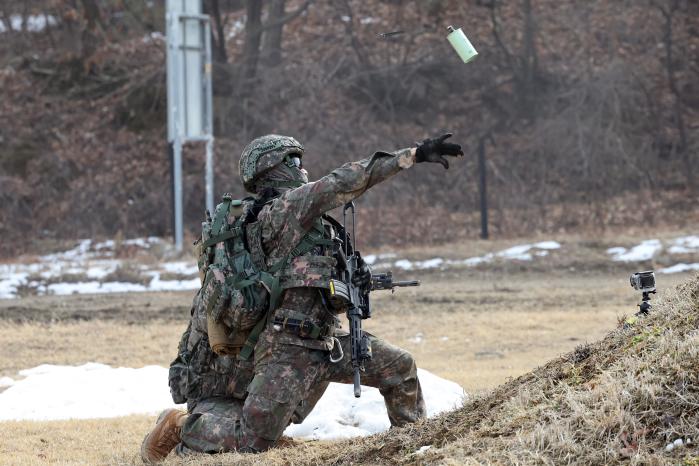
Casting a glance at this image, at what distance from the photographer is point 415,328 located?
12367 millimetres

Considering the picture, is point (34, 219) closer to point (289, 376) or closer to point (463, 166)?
point (463, 166)

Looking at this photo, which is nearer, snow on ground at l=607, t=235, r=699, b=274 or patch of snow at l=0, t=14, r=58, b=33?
snow on ground at l=607, t=235, r=699, b=274

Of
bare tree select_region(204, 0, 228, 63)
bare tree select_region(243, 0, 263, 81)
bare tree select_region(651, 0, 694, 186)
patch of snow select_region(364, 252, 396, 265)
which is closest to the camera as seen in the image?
patch of snow select_region(364, 252, 396, 265)

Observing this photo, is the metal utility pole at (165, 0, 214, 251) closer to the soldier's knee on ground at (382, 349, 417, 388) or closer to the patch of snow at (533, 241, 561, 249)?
the patch of snow at (533, 241, 561, 249)

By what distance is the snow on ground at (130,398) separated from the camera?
24.3 feet

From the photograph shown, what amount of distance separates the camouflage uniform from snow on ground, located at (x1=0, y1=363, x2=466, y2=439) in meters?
0.85

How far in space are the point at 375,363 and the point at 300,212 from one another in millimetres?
993

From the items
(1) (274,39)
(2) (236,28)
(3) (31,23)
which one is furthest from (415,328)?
(3) (31,23)

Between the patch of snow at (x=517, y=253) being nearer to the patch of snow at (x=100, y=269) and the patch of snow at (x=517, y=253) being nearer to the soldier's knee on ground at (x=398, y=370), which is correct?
the patch of snow at (x=100, y=269)

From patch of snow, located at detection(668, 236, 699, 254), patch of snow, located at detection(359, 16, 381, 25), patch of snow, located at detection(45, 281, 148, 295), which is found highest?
patch of snow, located at detection(359, 16, 381, 25)

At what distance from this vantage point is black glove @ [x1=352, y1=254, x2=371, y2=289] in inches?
256

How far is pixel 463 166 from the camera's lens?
69.8ft

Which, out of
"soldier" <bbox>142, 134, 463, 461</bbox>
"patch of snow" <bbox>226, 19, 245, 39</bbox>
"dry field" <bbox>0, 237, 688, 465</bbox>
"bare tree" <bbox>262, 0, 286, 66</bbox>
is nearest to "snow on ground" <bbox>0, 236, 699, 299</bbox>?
"dry field" <bbox>0, 237, 688, 465</bbox>

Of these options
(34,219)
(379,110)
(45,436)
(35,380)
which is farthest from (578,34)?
(45,436)
